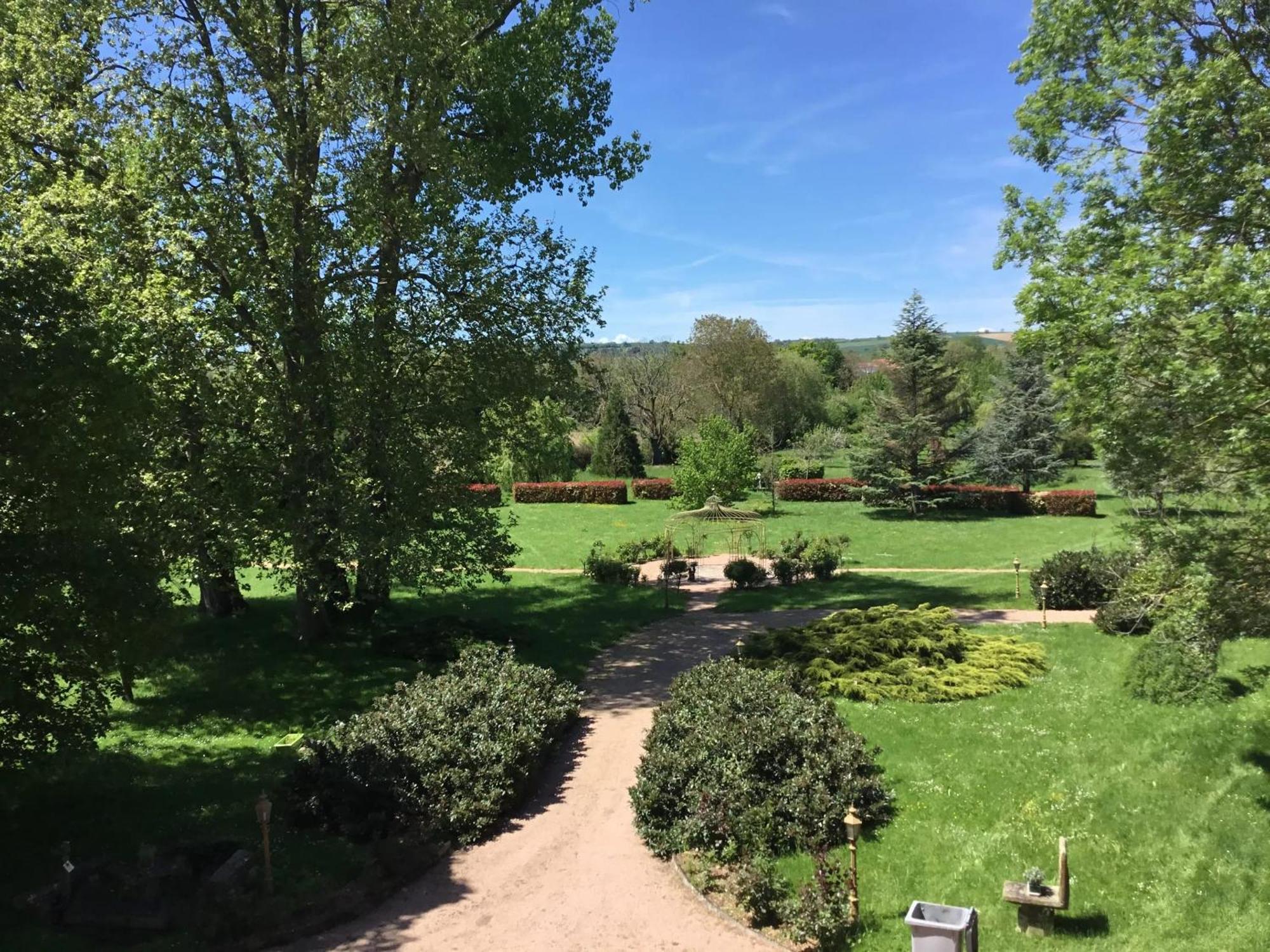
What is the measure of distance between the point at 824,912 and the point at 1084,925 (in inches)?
88.3

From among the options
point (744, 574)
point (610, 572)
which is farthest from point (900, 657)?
point (610, 572)

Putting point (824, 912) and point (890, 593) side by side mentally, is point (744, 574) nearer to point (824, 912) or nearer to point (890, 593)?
point (890, 593)

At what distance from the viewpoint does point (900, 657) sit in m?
13.7

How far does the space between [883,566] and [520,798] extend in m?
19.4

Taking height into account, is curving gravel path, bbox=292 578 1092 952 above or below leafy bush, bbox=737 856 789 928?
below

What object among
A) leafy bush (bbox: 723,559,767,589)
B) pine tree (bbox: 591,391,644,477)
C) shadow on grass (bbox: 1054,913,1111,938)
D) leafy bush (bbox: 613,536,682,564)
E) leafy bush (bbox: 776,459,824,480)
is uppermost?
pine tree (bbox: 591,391,644,477)

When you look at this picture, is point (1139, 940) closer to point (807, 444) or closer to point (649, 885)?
point (649, 885)

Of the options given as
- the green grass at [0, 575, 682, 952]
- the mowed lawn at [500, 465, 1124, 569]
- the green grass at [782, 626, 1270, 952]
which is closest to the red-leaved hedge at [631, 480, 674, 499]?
the mowed lawn at [500, 465, 1124, 569]

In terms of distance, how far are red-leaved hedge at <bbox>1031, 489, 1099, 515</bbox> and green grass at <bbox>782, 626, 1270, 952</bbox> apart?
28.5 metres

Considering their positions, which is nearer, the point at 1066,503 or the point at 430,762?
the point at 430,762

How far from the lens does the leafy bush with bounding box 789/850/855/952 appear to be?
6844 mm

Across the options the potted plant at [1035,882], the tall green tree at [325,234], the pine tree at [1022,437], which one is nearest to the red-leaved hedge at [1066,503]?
the pine tree at [1022,437]

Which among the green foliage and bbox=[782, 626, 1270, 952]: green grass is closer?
bbox=[782, 626, 1270, 952]: green grass

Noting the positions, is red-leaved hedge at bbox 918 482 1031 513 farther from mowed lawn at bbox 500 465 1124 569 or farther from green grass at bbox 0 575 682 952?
green grass at bbox 0 575 682 952
